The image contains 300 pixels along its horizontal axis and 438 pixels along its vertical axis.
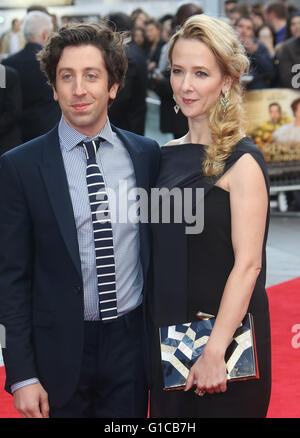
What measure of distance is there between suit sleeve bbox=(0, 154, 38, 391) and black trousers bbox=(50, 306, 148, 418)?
188 mm

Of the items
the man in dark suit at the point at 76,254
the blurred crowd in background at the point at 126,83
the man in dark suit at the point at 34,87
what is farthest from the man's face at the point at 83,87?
the man in dark suit at the point at 34,87

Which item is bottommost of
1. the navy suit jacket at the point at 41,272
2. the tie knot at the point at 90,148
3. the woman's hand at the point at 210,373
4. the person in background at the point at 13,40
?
the woman's hand at the point at 210,373

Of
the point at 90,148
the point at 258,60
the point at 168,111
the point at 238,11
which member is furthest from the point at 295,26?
the point at 90,148

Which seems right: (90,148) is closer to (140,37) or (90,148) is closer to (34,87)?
(34,87)

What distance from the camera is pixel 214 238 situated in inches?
98.0

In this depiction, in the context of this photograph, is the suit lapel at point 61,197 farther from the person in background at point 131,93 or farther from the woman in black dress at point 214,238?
the person in background at point 131,93

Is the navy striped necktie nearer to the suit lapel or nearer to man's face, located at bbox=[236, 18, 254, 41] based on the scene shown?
the suit lapel

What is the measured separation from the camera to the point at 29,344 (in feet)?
8.20

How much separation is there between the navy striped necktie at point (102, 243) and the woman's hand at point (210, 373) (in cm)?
33

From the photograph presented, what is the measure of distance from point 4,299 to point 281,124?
651 centimetres

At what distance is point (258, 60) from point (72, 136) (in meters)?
6.49

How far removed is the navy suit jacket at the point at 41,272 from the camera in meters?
2.46

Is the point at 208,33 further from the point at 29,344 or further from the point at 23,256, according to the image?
the point at 29,344
